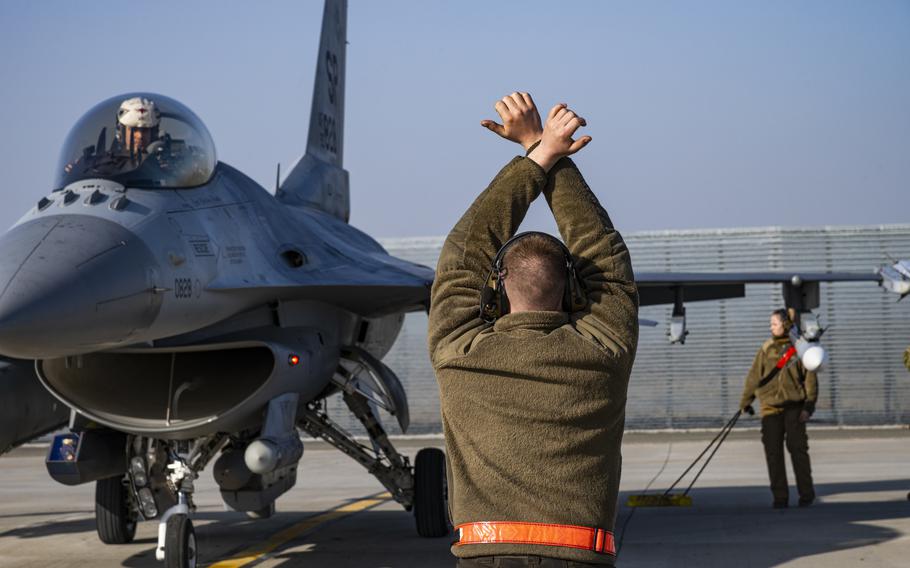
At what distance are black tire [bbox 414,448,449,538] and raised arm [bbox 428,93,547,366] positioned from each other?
6.72 m

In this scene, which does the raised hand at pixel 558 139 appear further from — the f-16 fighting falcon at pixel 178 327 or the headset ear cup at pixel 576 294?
the f-16 fighting falcon at pixel 178 327

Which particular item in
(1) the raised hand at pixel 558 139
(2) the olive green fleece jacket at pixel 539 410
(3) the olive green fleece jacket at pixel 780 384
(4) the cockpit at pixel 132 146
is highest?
(4) the cockpit at pixel 132 146

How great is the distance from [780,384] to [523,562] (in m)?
8.42

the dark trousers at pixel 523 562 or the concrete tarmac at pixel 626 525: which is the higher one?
the dark trousers at pixel 523 562

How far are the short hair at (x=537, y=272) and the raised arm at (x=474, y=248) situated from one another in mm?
155

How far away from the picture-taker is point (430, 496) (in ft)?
31.4

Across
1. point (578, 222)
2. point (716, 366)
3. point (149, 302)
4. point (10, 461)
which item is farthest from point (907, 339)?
point (578, 222)

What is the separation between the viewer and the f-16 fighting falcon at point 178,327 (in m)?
6.12

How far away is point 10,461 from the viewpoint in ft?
66.3

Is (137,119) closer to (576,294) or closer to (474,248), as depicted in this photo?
(474,248)

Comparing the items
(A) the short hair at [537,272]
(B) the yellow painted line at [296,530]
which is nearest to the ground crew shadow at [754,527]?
(B) the yellow painted line at [296,530]

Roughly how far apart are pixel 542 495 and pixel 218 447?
6014 mm

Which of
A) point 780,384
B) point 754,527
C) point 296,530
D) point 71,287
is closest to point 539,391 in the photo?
point 71,287

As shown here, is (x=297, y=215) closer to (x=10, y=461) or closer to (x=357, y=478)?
(x=357, y=478)
